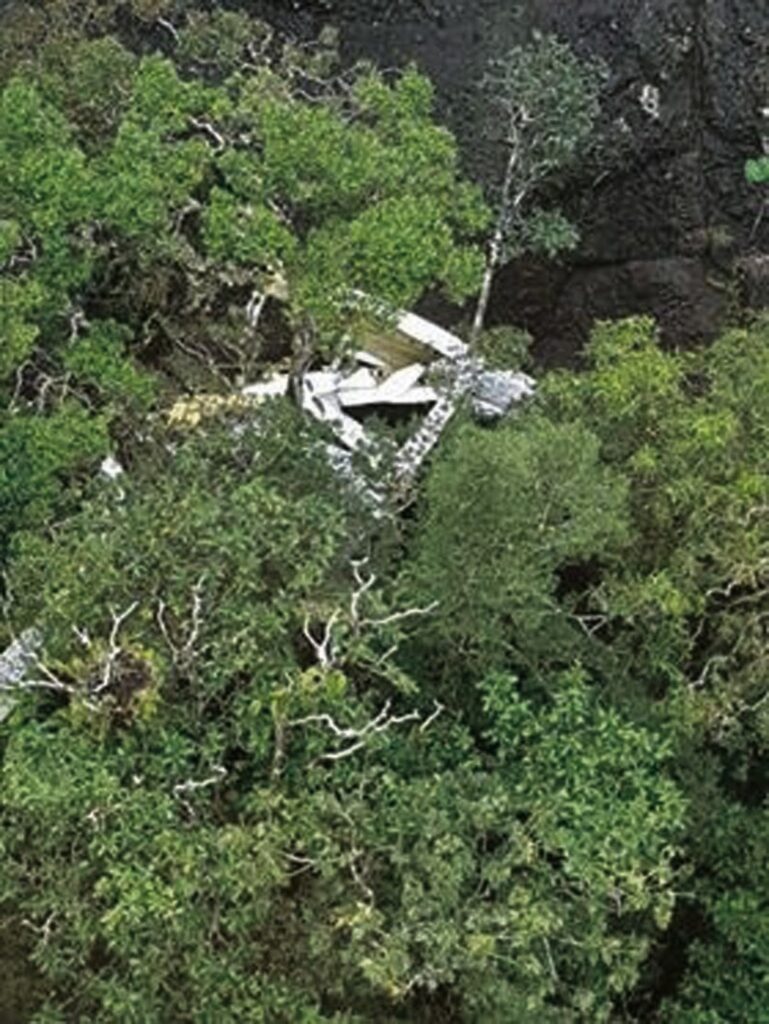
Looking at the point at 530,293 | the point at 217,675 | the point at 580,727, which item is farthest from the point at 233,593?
the point at 530,293

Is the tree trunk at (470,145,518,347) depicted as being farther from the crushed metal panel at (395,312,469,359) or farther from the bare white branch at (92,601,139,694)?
the bare white branch at (92,601,139,694)

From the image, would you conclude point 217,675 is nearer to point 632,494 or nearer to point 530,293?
point 632,494

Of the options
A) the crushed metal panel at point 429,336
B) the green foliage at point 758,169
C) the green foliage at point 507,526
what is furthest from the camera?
the green foliage at point 758,169

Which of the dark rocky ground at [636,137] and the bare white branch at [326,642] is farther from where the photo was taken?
the dark rocky ground at [636,137]

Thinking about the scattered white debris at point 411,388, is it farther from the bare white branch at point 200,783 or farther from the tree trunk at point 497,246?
the bare white branch at point 200,783

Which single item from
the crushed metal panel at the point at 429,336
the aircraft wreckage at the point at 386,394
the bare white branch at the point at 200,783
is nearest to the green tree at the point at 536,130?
the crushed metal panel at the point at 429,336
